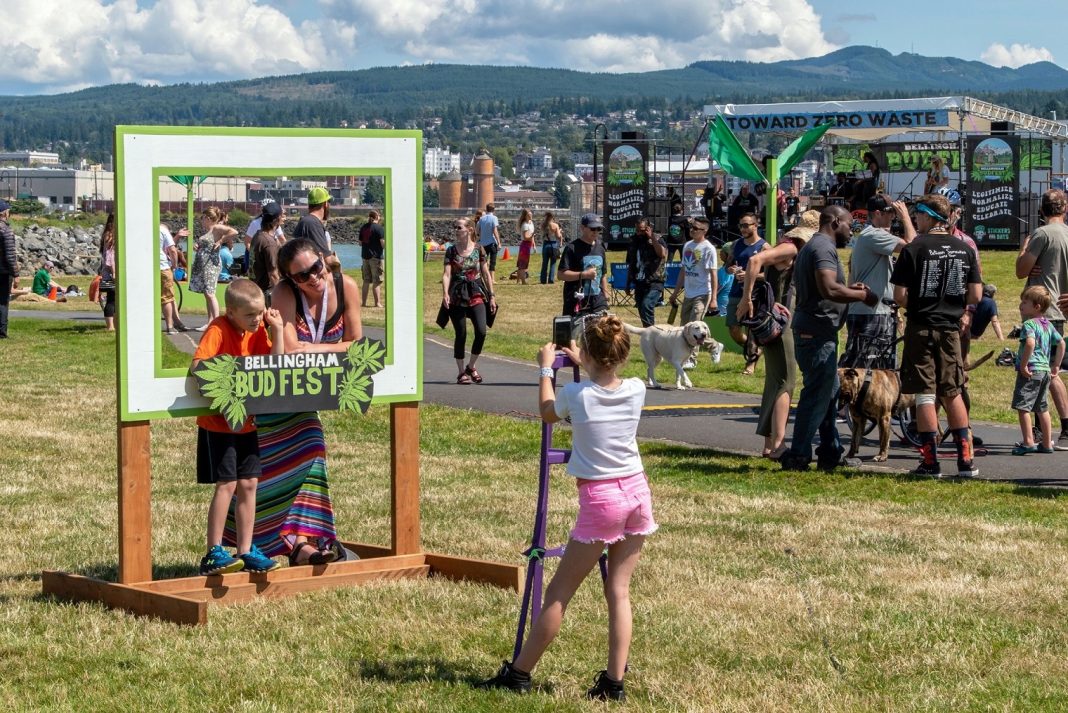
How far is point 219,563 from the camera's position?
259 inches

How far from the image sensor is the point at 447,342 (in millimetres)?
20094

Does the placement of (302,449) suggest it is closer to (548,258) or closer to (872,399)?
(872,399)

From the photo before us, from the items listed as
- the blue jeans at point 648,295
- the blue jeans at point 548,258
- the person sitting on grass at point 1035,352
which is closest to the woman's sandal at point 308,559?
the person sitting on grass at point 1035,352

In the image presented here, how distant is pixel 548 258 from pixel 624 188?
527 cm

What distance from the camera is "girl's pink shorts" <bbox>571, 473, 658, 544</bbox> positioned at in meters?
5.05

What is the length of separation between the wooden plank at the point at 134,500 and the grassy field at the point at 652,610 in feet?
0.82

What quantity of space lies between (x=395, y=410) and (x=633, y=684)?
2.21 m

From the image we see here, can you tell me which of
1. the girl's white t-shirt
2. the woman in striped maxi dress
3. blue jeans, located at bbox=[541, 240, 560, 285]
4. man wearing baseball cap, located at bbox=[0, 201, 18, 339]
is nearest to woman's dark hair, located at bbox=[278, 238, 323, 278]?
the woman in striped maxi dress

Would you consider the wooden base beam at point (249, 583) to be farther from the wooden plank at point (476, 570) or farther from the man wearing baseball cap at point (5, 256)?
the man wearing baseball cap at point (5, 256)

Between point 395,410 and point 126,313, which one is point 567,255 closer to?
point 395,410

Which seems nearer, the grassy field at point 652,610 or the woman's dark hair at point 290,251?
the grassy field at point 652,610

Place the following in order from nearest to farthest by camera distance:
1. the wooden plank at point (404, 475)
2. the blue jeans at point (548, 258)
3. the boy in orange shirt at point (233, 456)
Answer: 1. the boy in orange shirt at point (233, 456)
2. the wooden plank at point (404, 475)
3. the blue jeans at point (548, 258)

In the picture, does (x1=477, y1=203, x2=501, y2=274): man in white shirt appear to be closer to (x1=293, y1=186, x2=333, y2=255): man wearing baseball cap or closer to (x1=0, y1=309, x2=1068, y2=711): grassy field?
(x1=293, y1=186, x2=333, y2=255): man wearing baseball cap

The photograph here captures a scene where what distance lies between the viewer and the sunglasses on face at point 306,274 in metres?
6.71
